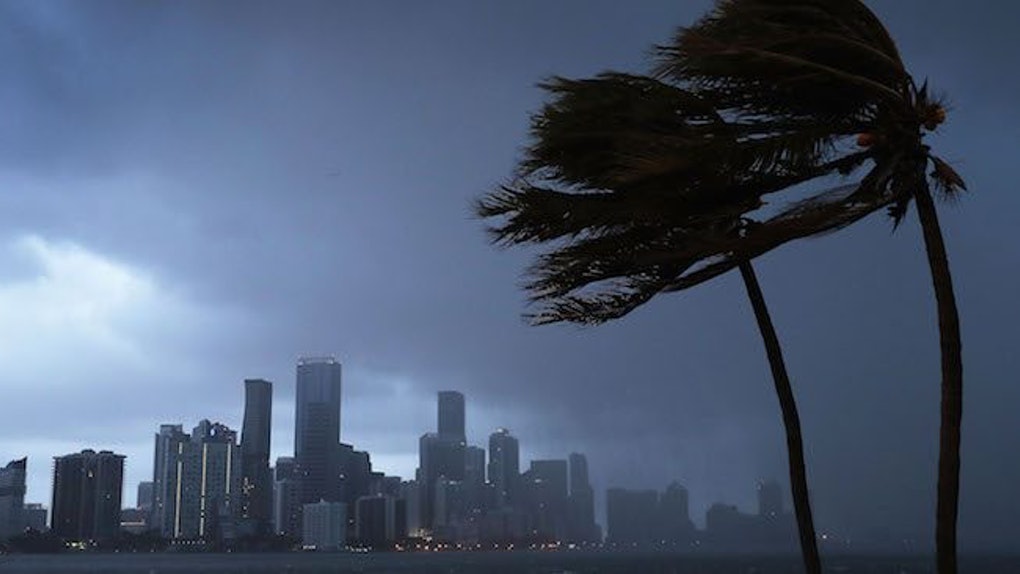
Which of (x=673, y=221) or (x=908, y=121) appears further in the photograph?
(x=673, y=221)

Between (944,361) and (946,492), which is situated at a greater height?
(944,361)

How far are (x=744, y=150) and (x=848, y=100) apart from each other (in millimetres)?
786

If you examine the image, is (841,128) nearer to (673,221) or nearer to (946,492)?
(673,221)

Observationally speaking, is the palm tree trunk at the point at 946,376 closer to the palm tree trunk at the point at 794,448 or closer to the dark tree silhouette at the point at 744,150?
the dark tree silhouette at the point at 744,150

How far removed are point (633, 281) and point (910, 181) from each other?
191 centimetres

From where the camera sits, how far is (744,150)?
21.5 ft

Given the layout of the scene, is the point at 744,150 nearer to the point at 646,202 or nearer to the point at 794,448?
the point at 646,202

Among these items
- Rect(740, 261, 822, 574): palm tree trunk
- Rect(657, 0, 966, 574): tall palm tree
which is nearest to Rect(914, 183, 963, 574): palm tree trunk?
Rect(657, 0, 966, 574): tall palm tree

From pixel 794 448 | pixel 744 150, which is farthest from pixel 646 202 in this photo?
pixel 794 448

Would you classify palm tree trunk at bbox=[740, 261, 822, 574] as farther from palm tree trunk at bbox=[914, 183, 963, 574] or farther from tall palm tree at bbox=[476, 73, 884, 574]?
palm tree trunk at bbox=[914, 183, 963, 574]

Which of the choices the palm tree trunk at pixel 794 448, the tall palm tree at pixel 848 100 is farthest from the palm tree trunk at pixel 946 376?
the palm tree trunk at pixel 794 448

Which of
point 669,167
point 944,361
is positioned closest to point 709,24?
point 669,167

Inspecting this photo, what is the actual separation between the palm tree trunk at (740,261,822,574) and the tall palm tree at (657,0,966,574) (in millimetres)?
1296

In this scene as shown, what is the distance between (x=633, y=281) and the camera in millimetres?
7531
